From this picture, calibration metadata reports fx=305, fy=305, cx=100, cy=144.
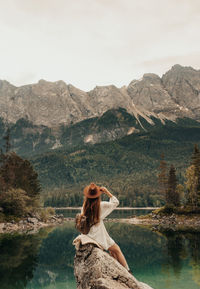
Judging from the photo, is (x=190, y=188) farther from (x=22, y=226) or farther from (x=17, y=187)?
(x=17, y=187)

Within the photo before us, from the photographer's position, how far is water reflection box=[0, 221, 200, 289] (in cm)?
2742

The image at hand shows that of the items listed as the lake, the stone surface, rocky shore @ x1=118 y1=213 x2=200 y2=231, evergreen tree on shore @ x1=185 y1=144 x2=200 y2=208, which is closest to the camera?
the stone surface

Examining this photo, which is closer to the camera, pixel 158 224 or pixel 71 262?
pixel 71 262

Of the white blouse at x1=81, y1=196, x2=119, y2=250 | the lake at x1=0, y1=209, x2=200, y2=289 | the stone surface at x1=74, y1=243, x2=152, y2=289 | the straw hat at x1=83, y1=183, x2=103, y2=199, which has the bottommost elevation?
the lake at x1=0, y1=209, x2=200, y2=289

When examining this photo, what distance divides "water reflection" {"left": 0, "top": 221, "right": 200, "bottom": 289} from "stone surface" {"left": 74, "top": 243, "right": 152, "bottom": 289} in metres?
14.8

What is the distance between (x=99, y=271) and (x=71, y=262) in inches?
1220

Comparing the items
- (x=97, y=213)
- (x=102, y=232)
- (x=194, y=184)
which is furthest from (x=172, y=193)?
(x=97, y=213)

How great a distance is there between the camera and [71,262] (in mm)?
39719

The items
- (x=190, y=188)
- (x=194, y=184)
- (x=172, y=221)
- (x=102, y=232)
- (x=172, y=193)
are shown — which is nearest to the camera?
(x=102, y=232)

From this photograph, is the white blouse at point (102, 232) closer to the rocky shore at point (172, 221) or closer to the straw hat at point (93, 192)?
the straw hat at point (93, 192)

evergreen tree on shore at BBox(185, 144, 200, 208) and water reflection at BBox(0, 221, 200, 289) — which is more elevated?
evergreen tree on shore at BBox(185, 144, 200, 208)

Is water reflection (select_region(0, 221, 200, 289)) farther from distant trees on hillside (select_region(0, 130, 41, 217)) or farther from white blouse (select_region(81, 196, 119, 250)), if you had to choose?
distant trees on hillside (select_region(0, 130, 41, 217))

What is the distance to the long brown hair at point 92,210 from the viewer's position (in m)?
12.2

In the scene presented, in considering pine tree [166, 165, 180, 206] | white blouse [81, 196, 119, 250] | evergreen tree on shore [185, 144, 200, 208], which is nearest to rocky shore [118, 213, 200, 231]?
evergreen tree on shore [185, 144, 200, 208]
